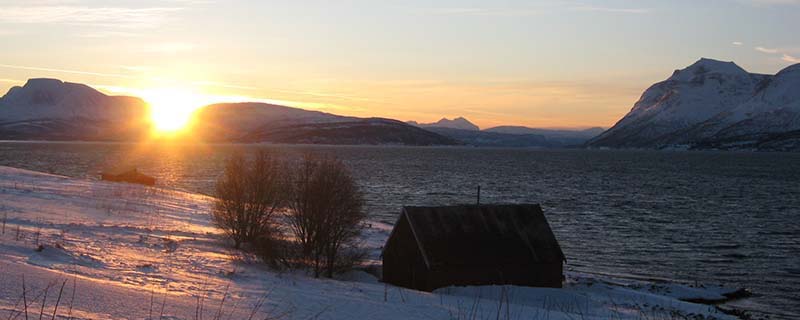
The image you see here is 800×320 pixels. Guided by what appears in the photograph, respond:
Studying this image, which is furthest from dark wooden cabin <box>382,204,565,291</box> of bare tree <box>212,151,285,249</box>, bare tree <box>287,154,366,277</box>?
bare tree <box>212,151,285,249</box>

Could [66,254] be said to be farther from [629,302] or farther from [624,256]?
[624,256]

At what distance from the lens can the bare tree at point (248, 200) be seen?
114 ft

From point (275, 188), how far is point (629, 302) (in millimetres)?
16495

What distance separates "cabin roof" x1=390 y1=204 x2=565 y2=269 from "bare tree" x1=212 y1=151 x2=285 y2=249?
25.0 ft

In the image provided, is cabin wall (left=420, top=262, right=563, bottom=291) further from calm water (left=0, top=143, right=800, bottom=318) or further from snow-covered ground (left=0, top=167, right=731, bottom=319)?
calm water (left=0, top=143, right=800, bottom=318)

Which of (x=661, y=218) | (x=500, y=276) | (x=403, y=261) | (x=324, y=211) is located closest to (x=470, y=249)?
(x=500, y=276)

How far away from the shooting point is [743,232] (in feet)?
192

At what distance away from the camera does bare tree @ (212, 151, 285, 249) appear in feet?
114

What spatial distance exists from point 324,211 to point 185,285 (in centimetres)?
1350

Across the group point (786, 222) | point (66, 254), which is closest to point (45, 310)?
point (66, 254)

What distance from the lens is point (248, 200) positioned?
35.0 m

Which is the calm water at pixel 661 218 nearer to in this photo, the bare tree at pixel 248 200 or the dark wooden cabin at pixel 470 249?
the dark wooden cabin at pixel 470 249

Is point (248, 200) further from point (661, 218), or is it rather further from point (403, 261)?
point (661, 218)

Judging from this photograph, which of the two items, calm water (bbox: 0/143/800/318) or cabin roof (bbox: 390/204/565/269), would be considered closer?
cabin roof (bbox: 390/204/565/269)
